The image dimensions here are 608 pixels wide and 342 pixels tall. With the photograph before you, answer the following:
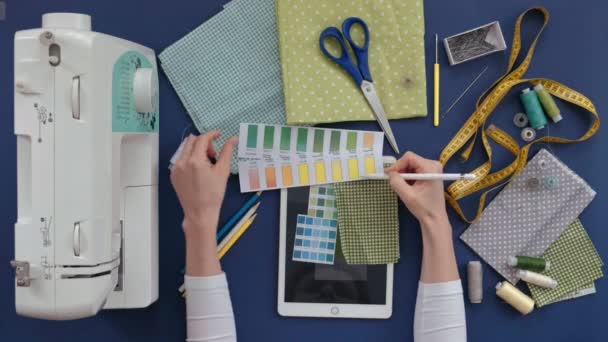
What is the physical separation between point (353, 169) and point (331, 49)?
0.27 m

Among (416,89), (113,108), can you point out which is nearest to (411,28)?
(416,89)

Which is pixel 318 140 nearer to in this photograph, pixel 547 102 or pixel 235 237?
pixel 235 237

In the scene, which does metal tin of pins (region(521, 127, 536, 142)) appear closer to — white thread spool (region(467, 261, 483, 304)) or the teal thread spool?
the teal thread spool

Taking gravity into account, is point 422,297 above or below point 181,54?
below

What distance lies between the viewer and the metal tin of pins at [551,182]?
1.20m

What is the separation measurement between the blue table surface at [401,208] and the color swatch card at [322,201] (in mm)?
82

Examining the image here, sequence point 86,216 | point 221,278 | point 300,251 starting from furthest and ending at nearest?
point 300,251
point 221,278
point 86,216

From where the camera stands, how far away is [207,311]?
1096mm

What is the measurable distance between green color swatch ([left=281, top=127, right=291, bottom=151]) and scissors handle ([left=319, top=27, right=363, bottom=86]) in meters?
0.18

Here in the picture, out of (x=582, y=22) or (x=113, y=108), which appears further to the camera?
(x=582, y=22)

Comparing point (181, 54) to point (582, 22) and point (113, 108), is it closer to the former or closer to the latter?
point (113, 108)

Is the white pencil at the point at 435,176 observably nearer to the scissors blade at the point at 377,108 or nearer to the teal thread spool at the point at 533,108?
the scissors blade at the point at 377,108

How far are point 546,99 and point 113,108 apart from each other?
3.01 ft

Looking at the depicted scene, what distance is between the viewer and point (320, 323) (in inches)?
48.6
